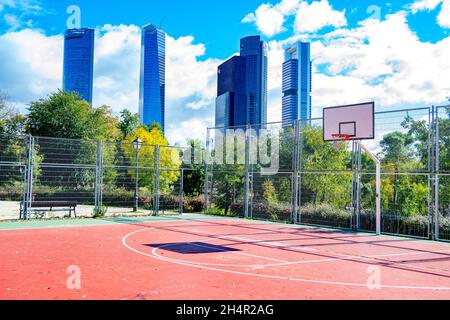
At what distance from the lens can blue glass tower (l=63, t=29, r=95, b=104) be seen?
63094 millimetres

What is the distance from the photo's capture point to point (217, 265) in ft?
27.9

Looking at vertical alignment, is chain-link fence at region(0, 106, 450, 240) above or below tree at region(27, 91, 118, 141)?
below

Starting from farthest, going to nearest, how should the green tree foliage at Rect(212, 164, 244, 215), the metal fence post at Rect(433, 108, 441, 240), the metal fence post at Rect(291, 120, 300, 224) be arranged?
the green tree foliage at Rect(212, 164, 244, 215) < the metal fence post at Rect(291, 120, 300, 224) < the metal fence post at Rect(433, 108, 441, 240)

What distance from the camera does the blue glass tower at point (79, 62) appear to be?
6309cm

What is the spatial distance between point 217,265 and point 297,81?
4964 cm

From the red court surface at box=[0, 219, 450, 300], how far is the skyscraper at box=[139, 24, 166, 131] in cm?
8975

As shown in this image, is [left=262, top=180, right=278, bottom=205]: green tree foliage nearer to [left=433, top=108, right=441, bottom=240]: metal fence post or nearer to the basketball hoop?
the basketball hoop

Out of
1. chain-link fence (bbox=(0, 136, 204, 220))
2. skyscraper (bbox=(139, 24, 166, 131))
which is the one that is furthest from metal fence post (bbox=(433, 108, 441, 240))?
skyscraper (bbox=(139, 24, 166, 131))

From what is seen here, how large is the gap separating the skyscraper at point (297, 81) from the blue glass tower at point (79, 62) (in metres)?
29.3

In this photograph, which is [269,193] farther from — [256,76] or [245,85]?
[256,76]

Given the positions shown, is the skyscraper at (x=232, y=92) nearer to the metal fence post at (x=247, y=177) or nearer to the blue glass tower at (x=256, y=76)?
the blue glass tower at (x=256, y=76)

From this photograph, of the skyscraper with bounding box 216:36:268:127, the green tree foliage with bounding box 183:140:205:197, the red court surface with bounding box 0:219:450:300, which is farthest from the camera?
the skyscraper with bounding box 216:36:268:127
